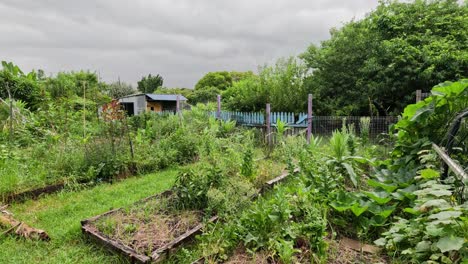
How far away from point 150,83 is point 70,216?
32336 millimetres

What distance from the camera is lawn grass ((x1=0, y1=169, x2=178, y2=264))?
226 centimetres

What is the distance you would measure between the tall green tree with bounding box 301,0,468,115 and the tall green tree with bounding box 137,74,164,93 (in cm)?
2672

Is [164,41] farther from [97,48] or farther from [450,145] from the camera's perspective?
[450,145]

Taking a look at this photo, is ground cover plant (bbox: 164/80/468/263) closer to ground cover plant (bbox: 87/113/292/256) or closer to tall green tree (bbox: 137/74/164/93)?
ground cover plant (bbox: 87/113/292/256)

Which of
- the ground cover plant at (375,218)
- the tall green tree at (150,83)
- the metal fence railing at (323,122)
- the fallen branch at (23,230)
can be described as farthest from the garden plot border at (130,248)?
the tall green tree at (150,83)

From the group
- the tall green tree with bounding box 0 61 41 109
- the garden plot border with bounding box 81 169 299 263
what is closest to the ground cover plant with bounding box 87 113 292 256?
the garden plot border with bounding box 81 169 299 263

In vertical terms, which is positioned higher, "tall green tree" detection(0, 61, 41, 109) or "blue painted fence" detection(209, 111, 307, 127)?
"tall green tree" detection(0, 61, 41, 109)

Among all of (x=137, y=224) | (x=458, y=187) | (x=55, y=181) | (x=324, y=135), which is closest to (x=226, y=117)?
(x=324, y=135)

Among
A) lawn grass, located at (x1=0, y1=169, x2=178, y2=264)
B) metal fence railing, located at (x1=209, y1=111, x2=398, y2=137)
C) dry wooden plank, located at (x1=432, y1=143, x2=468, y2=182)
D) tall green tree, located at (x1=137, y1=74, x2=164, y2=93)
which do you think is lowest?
lawn grass, located at (x1=0, y1=169, x2=178, y2=264)

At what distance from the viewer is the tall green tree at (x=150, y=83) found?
1272 inches

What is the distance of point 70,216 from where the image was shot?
3.03m

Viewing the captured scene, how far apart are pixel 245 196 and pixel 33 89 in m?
10.3

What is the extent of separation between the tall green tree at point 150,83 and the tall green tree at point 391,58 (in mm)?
26722

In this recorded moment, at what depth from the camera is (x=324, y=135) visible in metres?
6.66
